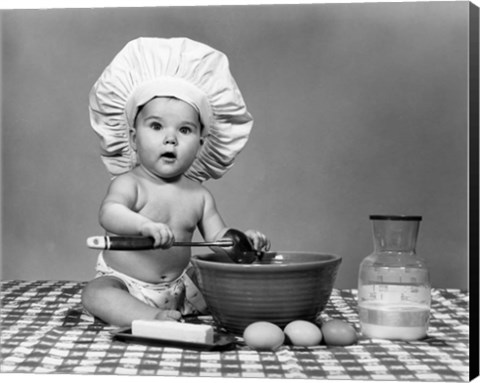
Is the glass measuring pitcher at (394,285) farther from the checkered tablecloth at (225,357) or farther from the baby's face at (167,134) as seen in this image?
the baby's face at (167,134)

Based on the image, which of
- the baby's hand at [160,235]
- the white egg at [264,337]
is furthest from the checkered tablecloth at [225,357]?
the baby's hand at [160,235]

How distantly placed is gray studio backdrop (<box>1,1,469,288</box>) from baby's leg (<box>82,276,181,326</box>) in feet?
0.62

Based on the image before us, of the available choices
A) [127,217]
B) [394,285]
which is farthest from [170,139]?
[394,285]

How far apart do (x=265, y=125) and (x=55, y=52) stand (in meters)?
0.32

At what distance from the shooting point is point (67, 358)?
76 cm

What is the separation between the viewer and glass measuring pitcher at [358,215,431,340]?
0.83m

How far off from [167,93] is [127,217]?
0.17m

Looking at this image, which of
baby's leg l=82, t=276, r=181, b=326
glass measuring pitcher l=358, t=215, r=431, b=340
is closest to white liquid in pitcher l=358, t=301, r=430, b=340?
glass measuring pitcher l=358, t=215, r=431, b=340

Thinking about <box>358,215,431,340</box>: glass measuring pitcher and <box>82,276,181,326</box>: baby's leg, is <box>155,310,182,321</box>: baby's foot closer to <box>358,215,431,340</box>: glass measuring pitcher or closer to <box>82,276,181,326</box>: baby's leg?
<box>82,276,181,326</box>: baby's leg

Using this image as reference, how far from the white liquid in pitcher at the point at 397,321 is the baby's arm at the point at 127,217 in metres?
0.25

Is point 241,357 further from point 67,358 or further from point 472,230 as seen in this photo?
point 472,230

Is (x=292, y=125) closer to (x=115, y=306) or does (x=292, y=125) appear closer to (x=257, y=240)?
(x=257, y=240)

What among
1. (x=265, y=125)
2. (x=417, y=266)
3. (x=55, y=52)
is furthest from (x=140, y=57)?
(x=417, y=266)

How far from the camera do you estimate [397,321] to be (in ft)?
2.72
